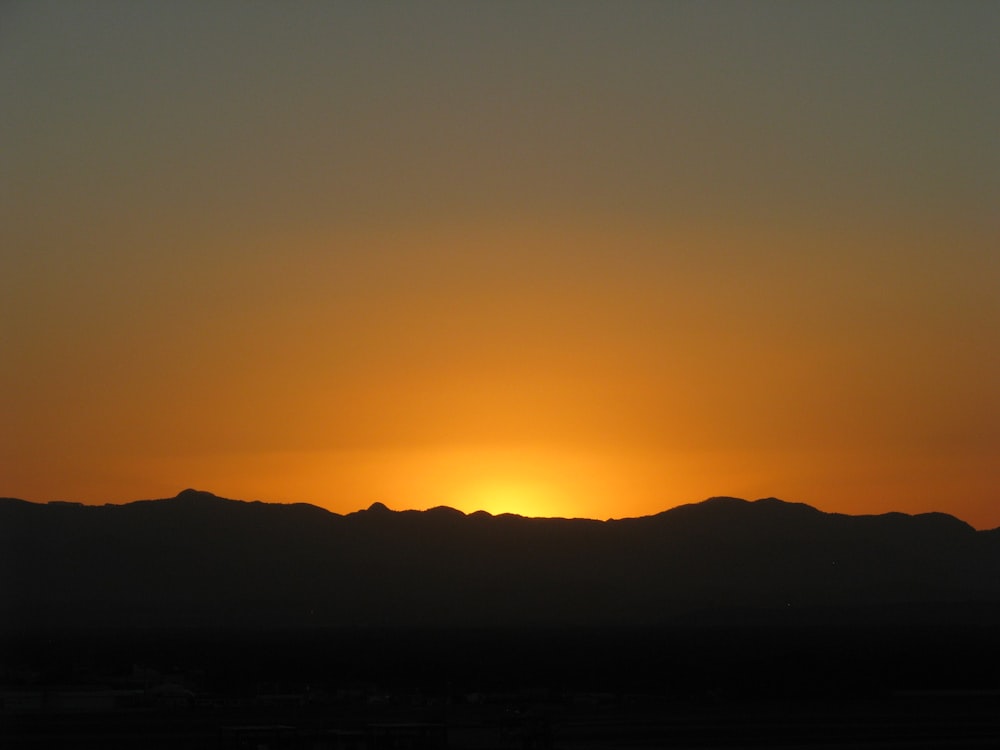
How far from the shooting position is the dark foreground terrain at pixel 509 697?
5022 centimetres

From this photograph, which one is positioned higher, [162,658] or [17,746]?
[162,658]

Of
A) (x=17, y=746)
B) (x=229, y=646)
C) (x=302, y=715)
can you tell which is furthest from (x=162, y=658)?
(x=17, y=746)

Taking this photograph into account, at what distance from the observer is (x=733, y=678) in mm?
85250

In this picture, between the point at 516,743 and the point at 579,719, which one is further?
the point at 579,719

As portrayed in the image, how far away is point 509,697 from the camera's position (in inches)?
2714

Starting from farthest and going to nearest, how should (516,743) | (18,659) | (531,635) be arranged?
(531,635) < (18,659) < (516,743)

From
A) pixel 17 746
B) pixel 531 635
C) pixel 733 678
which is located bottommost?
pixel 17 746

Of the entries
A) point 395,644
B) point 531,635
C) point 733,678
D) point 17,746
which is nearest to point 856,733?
point 17,746

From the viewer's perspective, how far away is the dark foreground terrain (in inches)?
1977

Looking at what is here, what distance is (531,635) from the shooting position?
174m

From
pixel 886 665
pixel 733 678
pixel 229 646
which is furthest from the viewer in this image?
pixel 229 646

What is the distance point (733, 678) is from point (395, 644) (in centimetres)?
6789

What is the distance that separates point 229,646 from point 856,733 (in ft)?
331

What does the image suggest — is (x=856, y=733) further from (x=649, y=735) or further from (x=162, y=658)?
(x=162, y=658)
